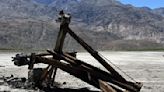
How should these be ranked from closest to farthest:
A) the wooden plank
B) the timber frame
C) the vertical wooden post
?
the wooden plank, the timber frame, the vertical wooden post

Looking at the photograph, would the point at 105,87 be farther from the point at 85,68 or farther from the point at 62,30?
the point at 62,30

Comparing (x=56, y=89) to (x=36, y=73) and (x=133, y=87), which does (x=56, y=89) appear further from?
(x=133, y=87)

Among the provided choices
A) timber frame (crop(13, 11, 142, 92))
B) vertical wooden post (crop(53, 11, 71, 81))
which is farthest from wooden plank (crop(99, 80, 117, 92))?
vertical wooden post (crop(53, 11, 71, 81))

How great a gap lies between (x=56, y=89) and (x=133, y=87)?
12.8 feet

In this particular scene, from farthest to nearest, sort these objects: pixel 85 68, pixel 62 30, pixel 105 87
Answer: pixel 62 30 → pixel 85 68 → pixel 105 87

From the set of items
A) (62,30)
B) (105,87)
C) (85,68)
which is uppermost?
(62,30)

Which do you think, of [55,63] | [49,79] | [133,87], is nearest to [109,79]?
[133,87]

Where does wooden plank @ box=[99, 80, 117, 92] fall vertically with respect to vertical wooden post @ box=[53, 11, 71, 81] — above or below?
below

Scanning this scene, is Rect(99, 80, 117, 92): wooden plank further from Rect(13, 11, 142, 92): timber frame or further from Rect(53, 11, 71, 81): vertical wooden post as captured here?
Rect(53, 11, 71, 81): vertical wooden post

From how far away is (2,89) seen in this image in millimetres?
19031

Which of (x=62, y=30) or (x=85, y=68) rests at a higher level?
(x=62, y=30)

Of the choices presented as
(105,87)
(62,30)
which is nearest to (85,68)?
(105,87)

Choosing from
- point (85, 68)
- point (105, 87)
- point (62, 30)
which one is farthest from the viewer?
point (62, 30)

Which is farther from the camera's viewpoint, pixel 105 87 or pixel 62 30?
pixel 62 30
